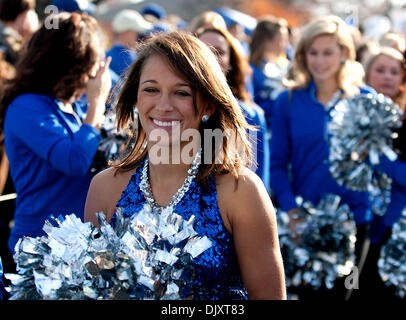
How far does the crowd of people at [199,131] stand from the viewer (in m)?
1.94

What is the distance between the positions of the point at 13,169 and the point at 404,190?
2301mm

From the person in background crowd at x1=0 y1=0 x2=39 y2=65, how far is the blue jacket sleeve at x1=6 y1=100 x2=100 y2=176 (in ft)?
6.82

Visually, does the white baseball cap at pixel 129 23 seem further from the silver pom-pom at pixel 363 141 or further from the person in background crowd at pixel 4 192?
the silver pom-pom at pixel 363 141

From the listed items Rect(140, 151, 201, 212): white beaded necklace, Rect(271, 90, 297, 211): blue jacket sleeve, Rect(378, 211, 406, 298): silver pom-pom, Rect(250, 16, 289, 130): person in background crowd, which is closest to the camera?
Rect(140, 151, 201, 212): white beaded necklace

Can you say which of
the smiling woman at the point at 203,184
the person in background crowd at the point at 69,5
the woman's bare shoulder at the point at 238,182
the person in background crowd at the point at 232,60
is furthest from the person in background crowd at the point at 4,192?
the woman's bare shoulder at the point at 238,182

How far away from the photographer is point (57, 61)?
2.87 meters

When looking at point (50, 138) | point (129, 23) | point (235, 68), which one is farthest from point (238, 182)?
point (129, 23)

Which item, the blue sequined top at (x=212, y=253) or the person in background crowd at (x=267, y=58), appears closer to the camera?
the blue sequined top at (x=212, y=253)

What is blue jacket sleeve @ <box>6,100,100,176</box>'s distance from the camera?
8.86ft

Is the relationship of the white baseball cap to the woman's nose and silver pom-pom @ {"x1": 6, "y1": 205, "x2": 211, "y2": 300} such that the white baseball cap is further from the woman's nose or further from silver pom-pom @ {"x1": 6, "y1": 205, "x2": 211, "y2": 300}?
silver pom-pom @ {"x1": 6, "y1": 205, "x2": 211, "y2": 300}

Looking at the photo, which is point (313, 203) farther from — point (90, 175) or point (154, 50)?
point (154, 50)

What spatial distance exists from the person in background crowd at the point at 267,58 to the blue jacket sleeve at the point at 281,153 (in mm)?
1754

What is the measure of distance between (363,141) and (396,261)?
753 millimetres

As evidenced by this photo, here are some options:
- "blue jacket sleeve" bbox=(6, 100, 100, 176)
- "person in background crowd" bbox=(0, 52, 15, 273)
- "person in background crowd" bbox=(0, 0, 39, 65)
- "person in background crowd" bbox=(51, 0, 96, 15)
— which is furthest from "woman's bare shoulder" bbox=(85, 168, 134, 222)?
"person in background crowd" bbox=(0, 0, 39, 65)
